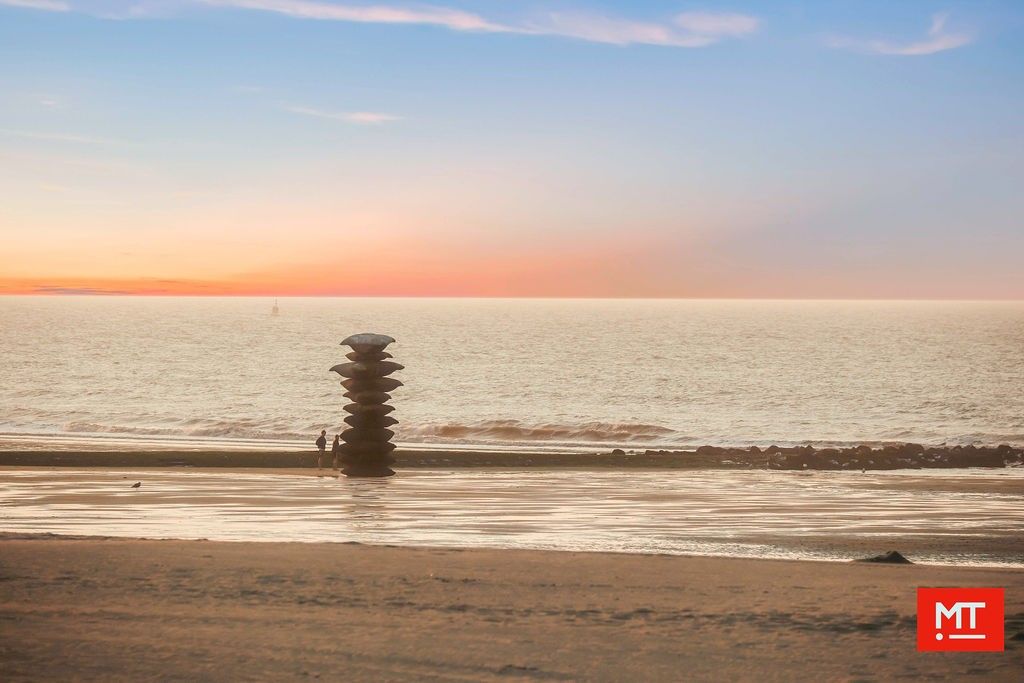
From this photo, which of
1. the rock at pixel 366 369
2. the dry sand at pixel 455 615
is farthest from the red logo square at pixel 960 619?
the rock at pixel 366 369

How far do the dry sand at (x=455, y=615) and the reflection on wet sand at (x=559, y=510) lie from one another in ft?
6.81

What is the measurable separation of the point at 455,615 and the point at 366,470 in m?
15.4

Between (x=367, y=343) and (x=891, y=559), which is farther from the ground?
(x=367, y=343)

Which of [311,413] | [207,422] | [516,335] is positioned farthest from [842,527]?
[516,335]

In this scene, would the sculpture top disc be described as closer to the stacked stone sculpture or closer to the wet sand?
the stacked stone sculpture

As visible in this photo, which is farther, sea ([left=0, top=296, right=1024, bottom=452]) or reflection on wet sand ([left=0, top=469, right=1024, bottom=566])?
sea ([left=0, top=296, right=1024, bottom=452])

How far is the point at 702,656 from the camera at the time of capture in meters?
8.89

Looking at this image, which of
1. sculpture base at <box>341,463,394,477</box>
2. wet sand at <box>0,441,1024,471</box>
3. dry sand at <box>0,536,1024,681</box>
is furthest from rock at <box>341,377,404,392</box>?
dry sand at <box>0,536,1024,681</box>

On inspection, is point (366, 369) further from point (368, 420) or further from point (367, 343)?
point (368, 420)

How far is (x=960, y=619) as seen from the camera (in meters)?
9.90

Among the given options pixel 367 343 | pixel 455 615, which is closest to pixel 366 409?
pixel 367 343

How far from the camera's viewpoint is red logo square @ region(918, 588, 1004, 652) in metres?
9.22

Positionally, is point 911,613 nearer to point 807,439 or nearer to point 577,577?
point 577,577

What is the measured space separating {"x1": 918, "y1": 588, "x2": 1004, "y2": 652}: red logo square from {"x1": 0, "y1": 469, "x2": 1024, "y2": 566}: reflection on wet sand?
321cm
